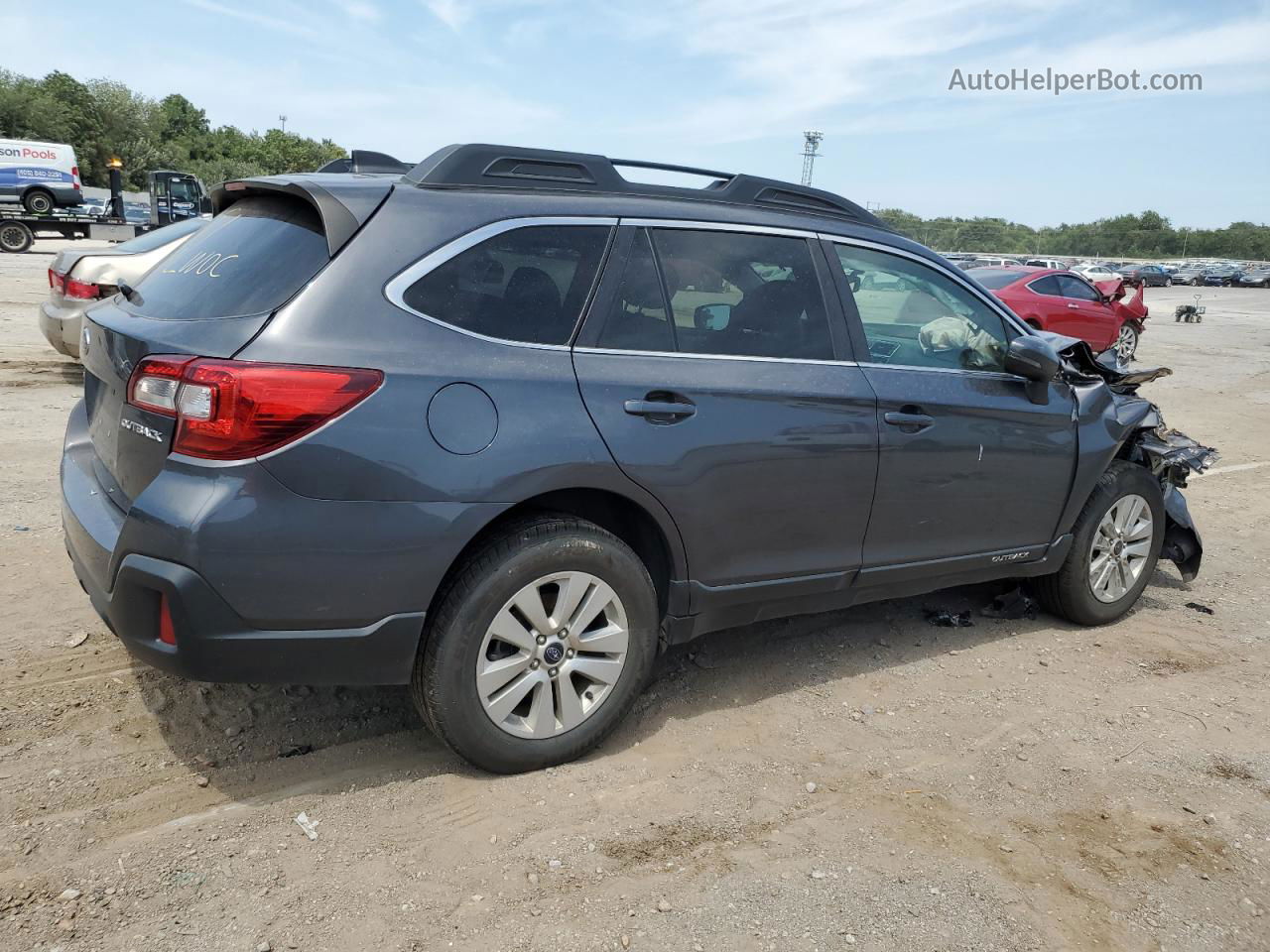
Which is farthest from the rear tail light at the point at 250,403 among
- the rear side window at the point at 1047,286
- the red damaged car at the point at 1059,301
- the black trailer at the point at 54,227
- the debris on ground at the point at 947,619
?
the black trailer at the point at 54,227

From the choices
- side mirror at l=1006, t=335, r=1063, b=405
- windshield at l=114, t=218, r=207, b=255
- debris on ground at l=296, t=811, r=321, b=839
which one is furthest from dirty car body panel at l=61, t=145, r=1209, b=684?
windshield at l=114, t=218, r=207, b=255

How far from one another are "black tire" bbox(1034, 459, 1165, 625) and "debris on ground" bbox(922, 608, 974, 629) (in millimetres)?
406

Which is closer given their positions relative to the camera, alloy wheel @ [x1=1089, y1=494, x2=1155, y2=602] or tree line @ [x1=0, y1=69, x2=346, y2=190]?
alloy wheel @ [x1=1089, y1=494, x2=1155, y2=602]

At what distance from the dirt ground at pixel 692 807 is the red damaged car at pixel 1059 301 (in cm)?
1265

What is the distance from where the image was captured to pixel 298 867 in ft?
8.84

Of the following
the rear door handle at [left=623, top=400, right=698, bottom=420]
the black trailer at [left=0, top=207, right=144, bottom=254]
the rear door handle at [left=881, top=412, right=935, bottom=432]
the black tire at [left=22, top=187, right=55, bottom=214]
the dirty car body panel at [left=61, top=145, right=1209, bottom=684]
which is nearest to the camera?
the dirty car body panel at [left=61, top=145, right=1209, bottom=684]

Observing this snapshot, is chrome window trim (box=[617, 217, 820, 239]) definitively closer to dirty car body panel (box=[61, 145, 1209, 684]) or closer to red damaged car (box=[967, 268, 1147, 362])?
dirty car body panel (box=[61, 145, 1209, 684])

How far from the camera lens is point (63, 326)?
823 centimetres

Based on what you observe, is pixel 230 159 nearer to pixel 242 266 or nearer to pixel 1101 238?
pixel 1101 238

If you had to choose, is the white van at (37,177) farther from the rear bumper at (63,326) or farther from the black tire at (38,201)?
the rear bumper at (63,326)

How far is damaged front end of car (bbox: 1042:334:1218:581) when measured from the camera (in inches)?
Result: 179

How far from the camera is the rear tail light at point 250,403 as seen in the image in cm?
262

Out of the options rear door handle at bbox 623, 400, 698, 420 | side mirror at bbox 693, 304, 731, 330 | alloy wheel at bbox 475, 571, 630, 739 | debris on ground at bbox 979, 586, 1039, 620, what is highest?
side mirror at bbox 693, 304, 731, 330

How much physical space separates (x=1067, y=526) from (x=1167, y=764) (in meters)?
1.27
